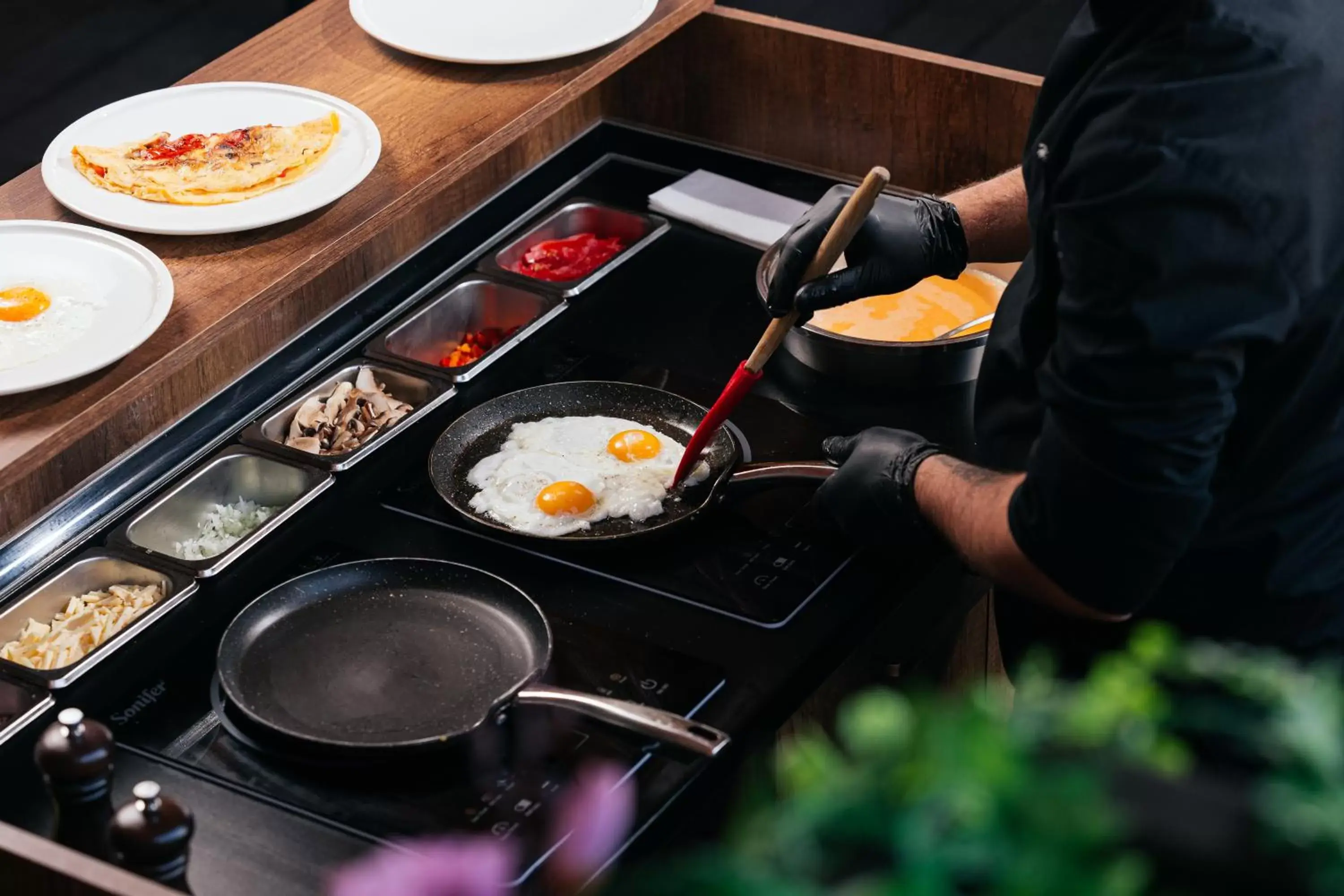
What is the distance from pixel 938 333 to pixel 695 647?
0.74m

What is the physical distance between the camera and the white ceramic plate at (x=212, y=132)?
181cm

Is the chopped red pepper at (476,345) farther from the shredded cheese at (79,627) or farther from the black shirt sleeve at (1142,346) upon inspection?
the black shirt sleeve at (1142,346)

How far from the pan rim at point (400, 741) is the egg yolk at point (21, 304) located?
382mm

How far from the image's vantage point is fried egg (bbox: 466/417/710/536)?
1.93m

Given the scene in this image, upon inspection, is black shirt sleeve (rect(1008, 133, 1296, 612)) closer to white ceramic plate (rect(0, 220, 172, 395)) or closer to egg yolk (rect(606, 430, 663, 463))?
egg yolk (rect(606, 430, 663, 463))

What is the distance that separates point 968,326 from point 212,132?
1.06 metres

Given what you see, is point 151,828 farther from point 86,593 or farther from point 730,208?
point 730,208

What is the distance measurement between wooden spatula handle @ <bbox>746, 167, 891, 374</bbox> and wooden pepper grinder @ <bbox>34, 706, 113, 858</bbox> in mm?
876

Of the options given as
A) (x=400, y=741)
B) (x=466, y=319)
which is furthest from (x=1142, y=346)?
(x=466, y=319)

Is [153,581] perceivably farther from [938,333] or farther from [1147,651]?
[1147,651]

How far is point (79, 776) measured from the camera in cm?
138

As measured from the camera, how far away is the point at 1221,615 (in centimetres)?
173

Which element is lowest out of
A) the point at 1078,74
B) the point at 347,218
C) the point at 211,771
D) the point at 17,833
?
the point at 211,771

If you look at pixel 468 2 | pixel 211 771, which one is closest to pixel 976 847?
pixel 211 771
